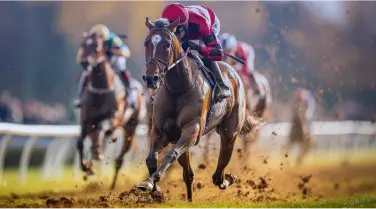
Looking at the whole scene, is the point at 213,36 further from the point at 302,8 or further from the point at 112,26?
the point at 302,8

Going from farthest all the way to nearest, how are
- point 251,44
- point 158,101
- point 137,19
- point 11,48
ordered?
1. point 251,44
2. point 137,19
3. point 11,48
4. point 158,101

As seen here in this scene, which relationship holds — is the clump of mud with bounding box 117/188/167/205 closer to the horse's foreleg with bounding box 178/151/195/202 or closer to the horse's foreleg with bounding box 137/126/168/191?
the horse's foreleg with bounding box 178/151/195/202

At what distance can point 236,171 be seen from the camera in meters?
9.18

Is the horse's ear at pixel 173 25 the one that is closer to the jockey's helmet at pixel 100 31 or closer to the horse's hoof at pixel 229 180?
the horse's hoof at pixel 229 180

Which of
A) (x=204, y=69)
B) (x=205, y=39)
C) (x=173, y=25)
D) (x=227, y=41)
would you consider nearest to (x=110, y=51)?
(x=227, y=41)

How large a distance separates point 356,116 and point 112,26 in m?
4.77

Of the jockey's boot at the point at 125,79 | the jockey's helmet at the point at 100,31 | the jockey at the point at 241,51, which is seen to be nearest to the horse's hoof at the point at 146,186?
the jockey's helmet at the point at 100,31

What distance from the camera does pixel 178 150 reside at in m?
6.72

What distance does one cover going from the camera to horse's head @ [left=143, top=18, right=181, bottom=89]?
6477mm

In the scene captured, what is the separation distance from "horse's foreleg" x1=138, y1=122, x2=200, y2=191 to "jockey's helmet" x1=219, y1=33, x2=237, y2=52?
9.44 feet

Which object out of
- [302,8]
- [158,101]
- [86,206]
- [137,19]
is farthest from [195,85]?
[302,8]

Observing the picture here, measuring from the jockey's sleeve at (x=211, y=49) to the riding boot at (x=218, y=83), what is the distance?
6cm

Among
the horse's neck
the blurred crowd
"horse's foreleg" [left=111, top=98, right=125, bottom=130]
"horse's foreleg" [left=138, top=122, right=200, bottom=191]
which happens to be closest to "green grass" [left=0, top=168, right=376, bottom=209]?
"horse's foreleg" [left=138, top=122, right=200, bottom=191]

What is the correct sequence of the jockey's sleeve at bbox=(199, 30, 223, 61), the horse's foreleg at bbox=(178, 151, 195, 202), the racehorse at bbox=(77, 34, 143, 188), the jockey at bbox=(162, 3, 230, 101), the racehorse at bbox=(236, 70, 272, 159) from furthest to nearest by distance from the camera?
the racehorse at bbox=(236, 70, 272, 159)
the racehorse at bbox=(77, 34, 143, 188)
the horse's foreleg at bbox=(178, 151, 195, 202)
the jockey's sleeve at bbox=(199, 30, 223, 61)
the jockey at bbox=(162, 3, 230, 101)
